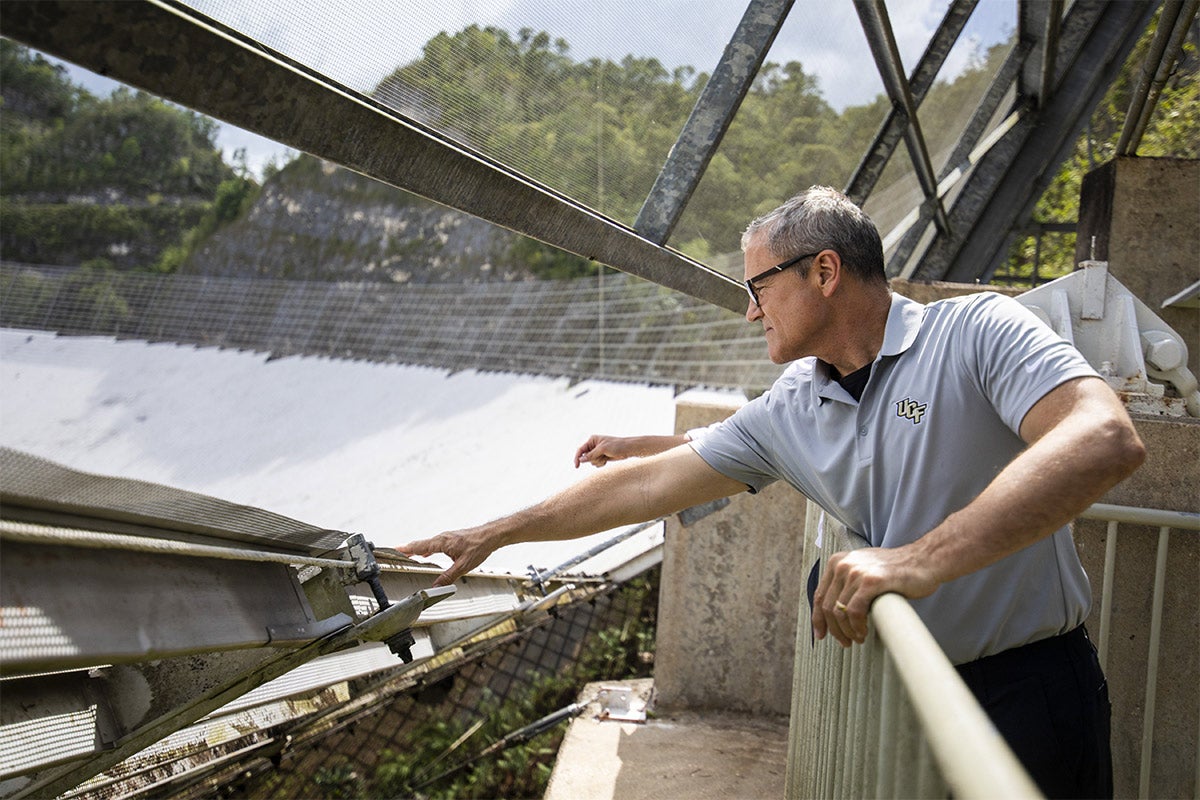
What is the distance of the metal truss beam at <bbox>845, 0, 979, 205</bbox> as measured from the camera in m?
4.29

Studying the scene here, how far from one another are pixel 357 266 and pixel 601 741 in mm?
10838

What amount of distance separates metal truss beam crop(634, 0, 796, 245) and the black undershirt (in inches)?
36.7

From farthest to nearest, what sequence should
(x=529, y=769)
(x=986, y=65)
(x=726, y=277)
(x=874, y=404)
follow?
(x=986, y=65)
(x=529, y=769)
(x=726, y=277)
(x=874, y=404)

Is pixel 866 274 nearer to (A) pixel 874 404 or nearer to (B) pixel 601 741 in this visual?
(A) pixel 874 404

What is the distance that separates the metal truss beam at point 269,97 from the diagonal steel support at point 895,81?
185cm

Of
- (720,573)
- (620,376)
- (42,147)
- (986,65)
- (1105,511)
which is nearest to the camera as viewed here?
(1105,511)

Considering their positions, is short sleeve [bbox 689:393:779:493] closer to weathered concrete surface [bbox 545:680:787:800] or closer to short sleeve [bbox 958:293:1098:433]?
short sleeve [bbox 958:293:1098:433]

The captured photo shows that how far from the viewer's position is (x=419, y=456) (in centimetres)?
620

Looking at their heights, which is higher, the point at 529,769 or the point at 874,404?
the point at 874,404

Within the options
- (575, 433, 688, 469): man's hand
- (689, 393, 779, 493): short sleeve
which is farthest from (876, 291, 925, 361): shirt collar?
(575, 433, 688, 469): man's hand

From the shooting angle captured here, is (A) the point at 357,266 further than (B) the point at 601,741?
Yes

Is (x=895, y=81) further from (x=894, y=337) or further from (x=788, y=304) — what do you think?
(x=894, y=337)

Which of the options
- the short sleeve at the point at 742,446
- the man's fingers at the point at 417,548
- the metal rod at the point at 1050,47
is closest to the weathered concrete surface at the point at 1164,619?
the short sleeve at the point at 742,446

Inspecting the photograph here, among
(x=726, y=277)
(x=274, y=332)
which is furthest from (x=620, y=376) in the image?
(x=274, y=332)
